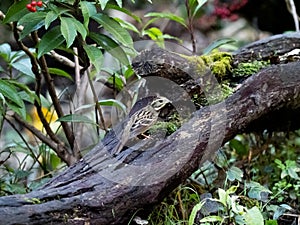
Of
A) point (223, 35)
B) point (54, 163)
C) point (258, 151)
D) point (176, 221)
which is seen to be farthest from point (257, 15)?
point (176, 221)

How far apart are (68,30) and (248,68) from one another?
1.98 ft

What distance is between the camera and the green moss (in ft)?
4.66

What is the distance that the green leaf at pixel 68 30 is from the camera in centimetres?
111

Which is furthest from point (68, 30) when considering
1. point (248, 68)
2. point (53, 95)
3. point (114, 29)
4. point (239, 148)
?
point (239, 148)

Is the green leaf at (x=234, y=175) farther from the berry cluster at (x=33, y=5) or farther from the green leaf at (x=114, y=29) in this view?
the berry cluster at (x=33, y=5)

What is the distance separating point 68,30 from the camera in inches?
44.3

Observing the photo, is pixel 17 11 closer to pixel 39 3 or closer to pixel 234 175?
pixel 39 3

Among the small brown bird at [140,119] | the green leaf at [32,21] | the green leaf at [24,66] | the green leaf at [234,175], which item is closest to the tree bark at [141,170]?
the small brown bird at [140,119]

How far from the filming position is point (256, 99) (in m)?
1.31

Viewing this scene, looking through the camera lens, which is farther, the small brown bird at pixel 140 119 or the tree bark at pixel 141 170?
the small brown bird at pixel 140 119

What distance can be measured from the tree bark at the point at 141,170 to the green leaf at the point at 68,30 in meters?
0.30

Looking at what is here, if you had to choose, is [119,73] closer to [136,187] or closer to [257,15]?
[136,187]

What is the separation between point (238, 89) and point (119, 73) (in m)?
0.54

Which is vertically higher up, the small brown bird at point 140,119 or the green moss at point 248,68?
the green moss at point 248,68
